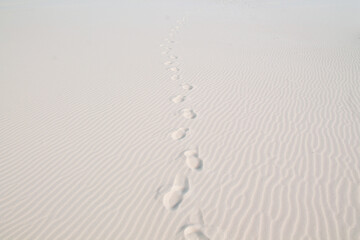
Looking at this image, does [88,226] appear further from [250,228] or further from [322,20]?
[322,20]

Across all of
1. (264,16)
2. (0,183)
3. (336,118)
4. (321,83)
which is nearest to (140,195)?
(0,183)

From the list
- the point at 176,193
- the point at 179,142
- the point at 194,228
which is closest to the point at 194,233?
the point at 194,228

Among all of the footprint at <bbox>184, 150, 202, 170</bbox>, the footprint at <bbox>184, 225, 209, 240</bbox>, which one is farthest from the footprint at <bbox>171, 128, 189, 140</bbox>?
the footprint at <bbox>184, 225, 209, 240</bbox>

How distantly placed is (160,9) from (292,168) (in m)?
16.2

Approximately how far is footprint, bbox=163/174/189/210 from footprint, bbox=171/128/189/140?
3.01 feet

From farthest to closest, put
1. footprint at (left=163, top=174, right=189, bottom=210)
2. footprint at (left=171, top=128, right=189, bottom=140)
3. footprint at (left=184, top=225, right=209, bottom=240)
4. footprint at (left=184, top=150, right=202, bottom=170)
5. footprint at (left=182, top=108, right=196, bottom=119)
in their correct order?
1. footprint at (left=182, top=108, right=196, bottom=119)
2. footprint at (left=171, top=128, right=189, bottom=140)
3. footprint at (left=184, top=150, right=202, bottom=170)
4. footprint at (left=163, top=174, right=189, bottom=210)
5. footprint at (left=184, top=225, right=209, bottom=240)

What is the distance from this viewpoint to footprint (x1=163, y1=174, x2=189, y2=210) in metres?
2.97

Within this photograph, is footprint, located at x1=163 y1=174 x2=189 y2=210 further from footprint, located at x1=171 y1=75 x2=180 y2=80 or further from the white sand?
footprint, located at x1=171 y1=75 x2=180 y2=80

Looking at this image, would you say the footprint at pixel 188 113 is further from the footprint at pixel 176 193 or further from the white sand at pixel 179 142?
the footprint at pixel 176 193

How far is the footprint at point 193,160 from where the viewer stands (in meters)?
3.54

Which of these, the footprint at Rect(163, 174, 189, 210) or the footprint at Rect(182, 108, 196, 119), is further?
the footprint at Rect(182, 108, 196, 119)

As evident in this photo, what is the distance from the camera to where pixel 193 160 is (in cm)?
366

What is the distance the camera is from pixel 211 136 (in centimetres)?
417

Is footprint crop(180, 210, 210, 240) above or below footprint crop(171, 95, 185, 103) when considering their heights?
below
